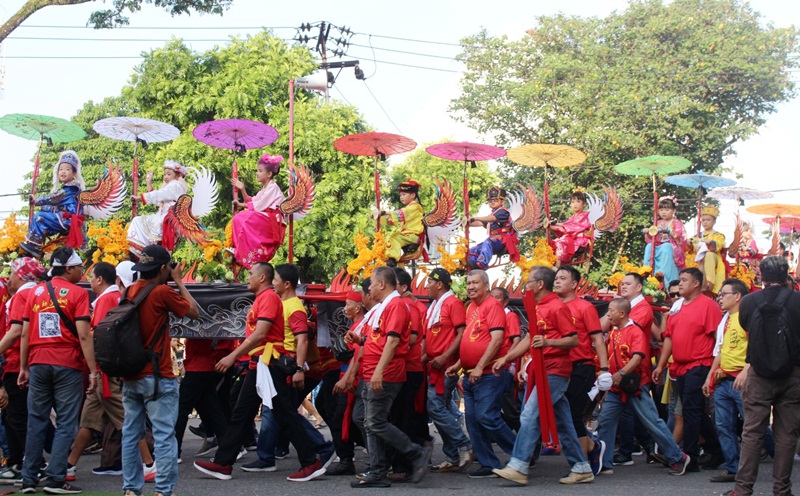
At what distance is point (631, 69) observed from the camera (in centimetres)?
2352

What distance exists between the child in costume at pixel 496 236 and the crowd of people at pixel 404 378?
2593mm

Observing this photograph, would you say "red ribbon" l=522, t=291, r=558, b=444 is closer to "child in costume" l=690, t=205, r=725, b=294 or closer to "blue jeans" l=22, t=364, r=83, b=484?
"blue jeans" l=22, t=364, r=83, b=484

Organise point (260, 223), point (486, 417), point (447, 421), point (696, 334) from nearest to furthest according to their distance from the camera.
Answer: point (486, 417) < point (447, 421) < point (696, 334) < point (260, 223)

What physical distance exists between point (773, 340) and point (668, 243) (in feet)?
20.8

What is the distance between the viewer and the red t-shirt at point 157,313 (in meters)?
6.21

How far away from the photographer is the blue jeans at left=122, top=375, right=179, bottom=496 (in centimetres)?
621

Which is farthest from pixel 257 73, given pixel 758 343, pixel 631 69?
pixel 758 343

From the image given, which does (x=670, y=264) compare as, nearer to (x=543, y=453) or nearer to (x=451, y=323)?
(x=543, y=453)

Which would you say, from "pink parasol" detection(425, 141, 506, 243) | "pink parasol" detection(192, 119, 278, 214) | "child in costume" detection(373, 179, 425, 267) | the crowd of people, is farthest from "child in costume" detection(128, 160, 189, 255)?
"pink parasol" detection(425, 141, 506, 243)

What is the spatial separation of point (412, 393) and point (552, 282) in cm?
158

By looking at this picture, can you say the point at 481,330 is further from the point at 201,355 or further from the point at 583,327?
the point at 201,355

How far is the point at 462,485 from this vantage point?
774 centimetres

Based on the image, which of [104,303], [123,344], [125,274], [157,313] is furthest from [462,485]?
[125,274]

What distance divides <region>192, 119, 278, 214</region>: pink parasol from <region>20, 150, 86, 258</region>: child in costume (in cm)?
149
